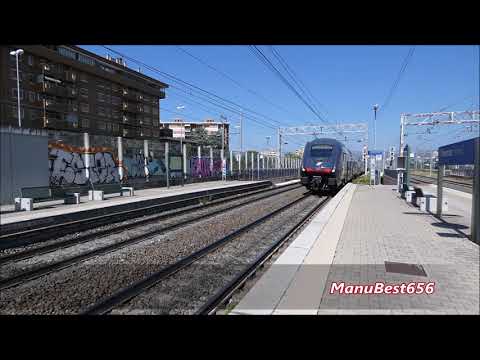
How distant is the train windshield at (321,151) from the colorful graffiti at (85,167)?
1071 cm

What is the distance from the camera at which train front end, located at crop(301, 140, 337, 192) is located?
2017cm

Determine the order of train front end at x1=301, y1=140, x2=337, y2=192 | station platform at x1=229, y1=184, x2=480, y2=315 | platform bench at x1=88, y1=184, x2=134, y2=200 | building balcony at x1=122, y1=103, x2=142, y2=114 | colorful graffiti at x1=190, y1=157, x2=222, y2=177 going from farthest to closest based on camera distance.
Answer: colorful graffiti at x1=190, y1=157, x2=222, y2=177 < train front end at x1=301, y1=140, x2=337, y2=192 < platform bench at x1=88, y1=184, x2=134, y2=200 < building balcony at x1=122, y1=103, x2=142, y2=114 < station platform at x1=229, y1=184, x2=480, y2=315

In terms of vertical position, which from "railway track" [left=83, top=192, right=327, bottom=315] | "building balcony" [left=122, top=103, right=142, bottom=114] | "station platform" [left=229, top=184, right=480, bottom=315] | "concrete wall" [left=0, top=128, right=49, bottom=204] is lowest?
"railway track" [left=83, top=192, right=327, bottom=315]

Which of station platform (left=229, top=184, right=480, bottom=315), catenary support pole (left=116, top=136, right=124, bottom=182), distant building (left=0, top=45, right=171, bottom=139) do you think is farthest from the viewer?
catenary support pole (left=116, top=136, right=124, bottom=182)

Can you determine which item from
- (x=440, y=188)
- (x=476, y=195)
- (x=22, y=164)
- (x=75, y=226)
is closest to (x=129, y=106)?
(x=75, y=226)

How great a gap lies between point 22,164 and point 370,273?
20.9 feet

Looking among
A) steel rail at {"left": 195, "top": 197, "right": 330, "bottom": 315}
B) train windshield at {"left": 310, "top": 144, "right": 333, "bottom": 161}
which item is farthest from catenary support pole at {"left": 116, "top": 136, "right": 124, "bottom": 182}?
steel rail at {"left": 195, "top": 197, "right": 330, "bottom": 315}

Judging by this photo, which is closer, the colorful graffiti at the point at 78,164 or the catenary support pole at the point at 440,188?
the catenary support pole at the point at 440,188

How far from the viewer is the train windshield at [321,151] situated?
67.6ft

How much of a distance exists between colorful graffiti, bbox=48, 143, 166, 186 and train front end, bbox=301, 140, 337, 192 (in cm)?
1033

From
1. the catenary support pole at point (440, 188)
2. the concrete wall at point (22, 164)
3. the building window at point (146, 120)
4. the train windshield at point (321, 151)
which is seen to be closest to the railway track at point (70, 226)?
the concrete wall at point (22, 164)

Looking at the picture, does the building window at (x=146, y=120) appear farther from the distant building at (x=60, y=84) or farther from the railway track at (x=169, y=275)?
the railway track at (x=169, y=275)

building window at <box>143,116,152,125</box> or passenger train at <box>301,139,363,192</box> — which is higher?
building window at <box>143,116,152,125</box>

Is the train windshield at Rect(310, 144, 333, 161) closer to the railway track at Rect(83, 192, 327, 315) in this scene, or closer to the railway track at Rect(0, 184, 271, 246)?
the railway track at Rect(0, 184, 271, 246)
